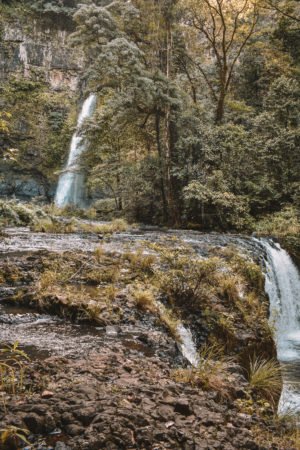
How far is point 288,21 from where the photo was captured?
75.1 feet

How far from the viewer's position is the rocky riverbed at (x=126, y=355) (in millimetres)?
2850

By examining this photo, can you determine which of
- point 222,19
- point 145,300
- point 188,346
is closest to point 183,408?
point 188,346

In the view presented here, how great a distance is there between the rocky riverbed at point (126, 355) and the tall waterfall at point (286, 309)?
0.89 metres

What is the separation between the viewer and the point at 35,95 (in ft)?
108

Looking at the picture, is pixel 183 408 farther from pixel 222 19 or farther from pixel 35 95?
pixel 35 95

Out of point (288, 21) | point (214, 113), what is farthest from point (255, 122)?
point (288, 21)

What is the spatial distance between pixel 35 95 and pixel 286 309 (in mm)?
28490

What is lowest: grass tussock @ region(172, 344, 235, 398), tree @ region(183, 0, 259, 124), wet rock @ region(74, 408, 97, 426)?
grass tussock @ region(172, 344, 235, 398)

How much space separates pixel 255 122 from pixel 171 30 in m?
5.58

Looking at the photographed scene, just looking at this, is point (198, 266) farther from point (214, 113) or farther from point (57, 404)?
point (214, 113)

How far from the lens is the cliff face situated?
30609mm

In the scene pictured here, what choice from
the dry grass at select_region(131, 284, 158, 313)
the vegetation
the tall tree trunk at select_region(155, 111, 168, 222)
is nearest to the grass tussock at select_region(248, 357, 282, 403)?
the dry grass at select_region(131, 284, 158, 313)

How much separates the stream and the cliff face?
1873 centimetres

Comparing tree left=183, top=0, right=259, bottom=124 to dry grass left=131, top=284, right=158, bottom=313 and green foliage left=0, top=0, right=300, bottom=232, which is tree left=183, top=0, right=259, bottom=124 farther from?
dry grass left=131, top=284, right=158, bottom=313
